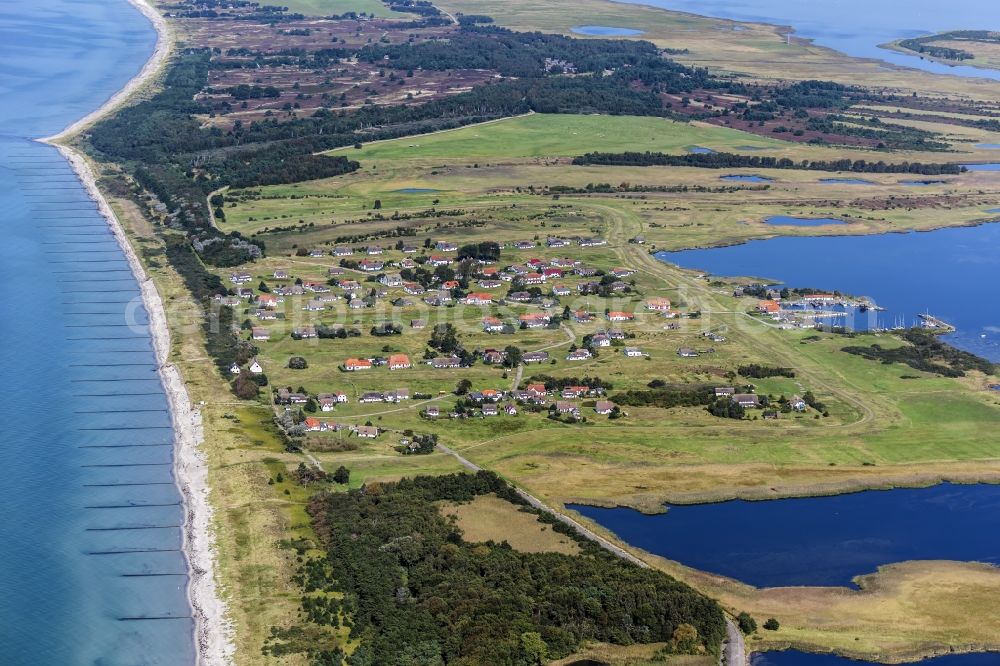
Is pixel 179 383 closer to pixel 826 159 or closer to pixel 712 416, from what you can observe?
pixel 712 416

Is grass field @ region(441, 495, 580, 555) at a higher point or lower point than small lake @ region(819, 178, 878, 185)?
lower

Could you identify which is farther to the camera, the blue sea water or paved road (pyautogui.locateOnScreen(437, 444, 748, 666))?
the blue sea water

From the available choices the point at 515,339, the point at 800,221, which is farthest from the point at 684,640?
the point at 800,221

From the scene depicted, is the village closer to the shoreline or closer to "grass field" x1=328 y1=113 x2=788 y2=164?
the shoreline

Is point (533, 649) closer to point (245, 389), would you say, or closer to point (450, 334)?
point (245, 389)

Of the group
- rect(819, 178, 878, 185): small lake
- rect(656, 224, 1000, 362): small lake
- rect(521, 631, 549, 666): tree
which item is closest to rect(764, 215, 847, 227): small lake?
rect(656, 224, 1000, 362): small lake

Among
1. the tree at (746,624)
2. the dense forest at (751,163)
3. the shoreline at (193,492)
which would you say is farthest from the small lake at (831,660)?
the dense forest at (751,163)

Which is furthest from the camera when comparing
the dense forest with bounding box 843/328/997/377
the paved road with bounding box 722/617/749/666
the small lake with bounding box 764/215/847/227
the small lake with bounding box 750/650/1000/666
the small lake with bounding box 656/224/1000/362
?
the small lake with bounding box 764/215/847/227

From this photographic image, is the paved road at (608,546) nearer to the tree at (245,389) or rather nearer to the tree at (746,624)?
the tree at (746,624)
